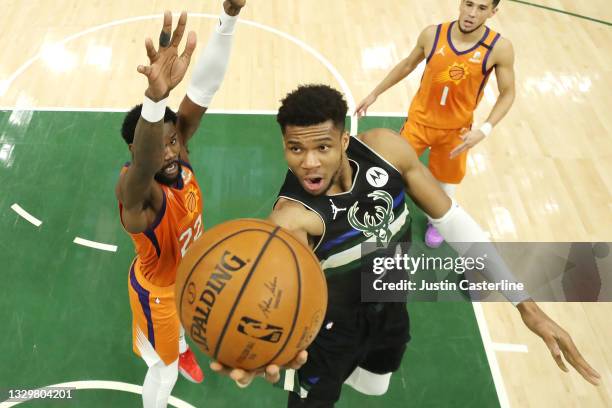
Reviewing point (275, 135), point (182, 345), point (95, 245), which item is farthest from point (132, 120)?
point (275, 135)

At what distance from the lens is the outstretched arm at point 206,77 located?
135 inches

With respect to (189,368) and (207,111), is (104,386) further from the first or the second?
(207,111)

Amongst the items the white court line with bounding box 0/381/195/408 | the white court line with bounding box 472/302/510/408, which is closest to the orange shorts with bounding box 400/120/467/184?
the white court line with bounding box 472/302/510/408

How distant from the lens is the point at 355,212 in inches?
113

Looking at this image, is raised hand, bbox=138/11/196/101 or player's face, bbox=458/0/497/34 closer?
raised hand, bbox=138/11/196/101

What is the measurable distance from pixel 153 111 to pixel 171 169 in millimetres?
798

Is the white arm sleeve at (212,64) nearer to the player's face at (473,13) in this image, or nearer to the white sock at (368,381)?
the player's face at (473,13)

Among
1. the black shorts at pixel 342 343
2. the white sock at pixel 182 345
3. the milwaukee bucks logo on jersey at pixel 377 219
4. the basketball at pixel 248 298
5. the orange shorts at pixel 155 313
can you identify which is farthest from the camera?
the white sock at pixel 182 345

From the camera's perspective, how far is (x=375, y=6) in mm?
8031

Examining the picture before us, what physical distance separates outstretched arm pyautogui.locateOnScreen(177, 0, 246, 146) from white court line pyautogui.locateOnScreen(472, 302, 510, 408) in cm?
280

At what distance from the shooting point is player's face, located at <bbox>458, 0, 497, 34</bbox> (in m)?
4.12

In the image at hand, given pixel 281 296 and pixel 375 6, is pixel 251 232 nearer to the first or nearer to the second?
pixel 281 296

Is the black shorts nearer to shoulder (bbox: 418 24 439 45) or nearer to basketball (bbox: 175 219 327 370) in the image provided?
basketball (bbox: 175 219 327 370)

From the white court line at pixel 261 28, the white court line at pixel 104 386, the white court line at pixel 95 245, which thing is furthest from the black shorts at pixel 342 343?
the white court line at pixel 261 28
